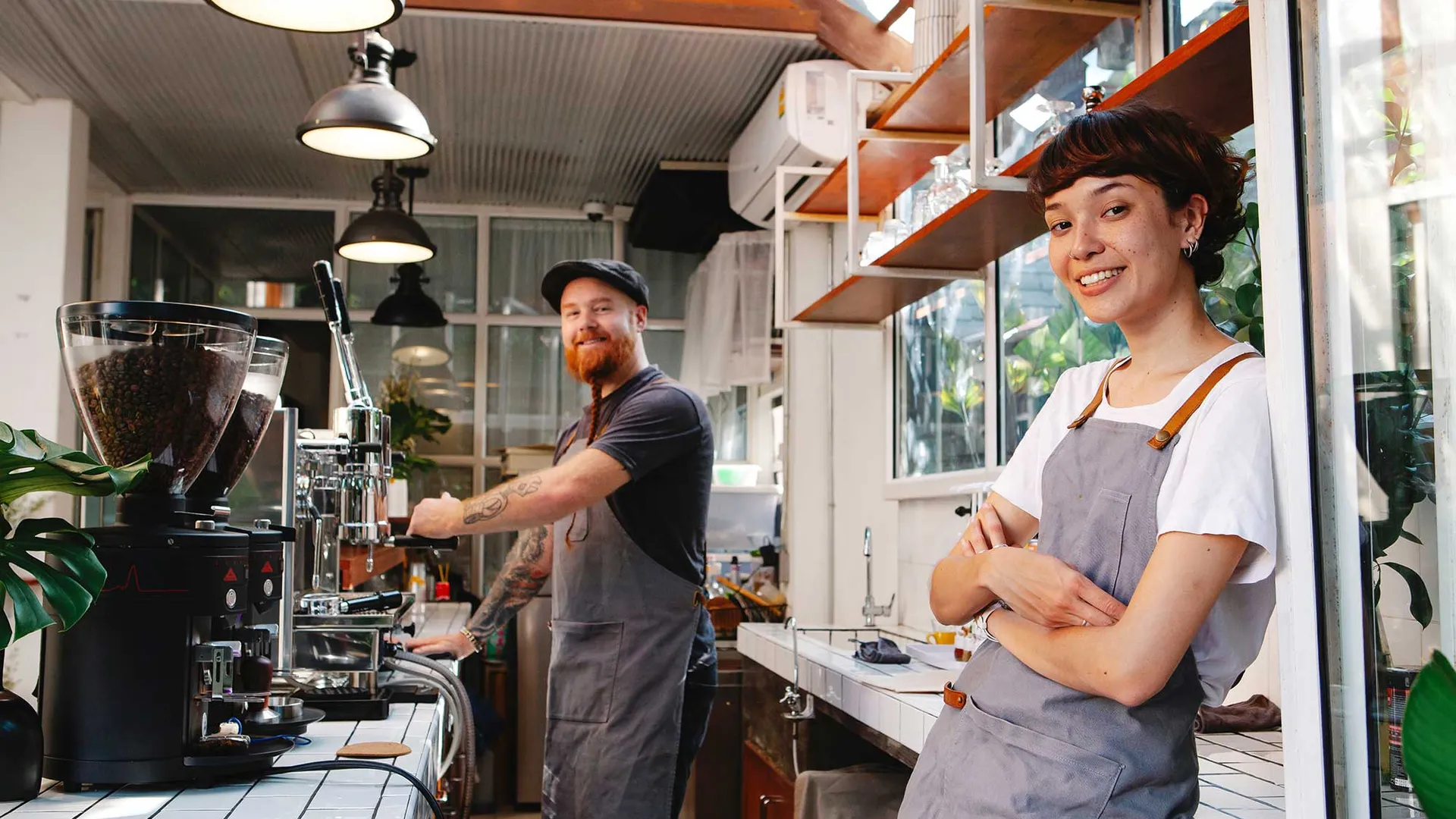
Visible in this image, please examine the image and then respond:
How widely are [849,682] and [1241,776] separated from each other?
3.64ft

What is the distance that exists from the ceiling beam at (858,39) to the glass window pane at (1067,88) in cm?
85

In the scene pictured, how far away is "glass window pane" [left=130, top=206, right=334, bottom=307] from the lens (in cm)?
682

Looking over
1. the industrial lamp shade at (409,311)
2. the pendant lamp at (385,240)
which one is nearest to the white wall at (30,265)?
the pendant lamp at (385,240)

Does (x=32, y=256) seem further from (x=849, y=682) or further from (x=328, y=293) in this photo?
(x=849, y=682)

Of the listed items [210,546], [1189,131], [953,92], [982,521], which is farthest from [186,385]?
[953,92]

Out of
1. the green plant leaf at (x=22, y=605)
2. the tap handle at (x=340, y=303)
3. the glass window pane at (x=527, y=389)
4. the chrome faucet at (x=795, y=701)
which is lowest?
the chrome faucet at (x=795, y=701)

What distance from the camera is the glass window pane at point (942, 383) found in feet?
12.0

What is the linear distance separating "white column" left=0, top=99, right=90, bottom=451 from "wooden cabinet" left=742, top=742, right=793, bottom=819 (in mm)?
3252

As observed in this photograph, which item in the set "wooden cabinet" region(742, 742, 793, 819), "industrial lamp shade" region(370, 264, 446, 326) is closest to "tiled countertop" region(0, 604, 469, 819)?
"wooden cabinet" region(742, 742, 793, 819)

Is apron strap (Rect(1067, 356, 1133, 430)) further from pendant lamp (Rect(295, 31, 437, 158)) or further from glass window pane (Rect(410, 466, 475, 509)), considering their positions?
glass window pane (Rect(410, 466, 475, 509))

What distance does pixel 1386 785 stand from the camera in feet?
3.18

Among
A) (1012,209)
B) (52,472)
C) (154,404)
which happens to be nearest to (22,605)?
(52,472)

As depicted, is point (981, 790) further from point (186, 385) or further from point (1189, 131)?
point (186, 385)

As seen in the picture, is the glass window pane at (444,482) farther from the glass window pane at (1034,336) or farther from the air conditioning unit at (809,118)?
the glass window pane at (1034,336)
